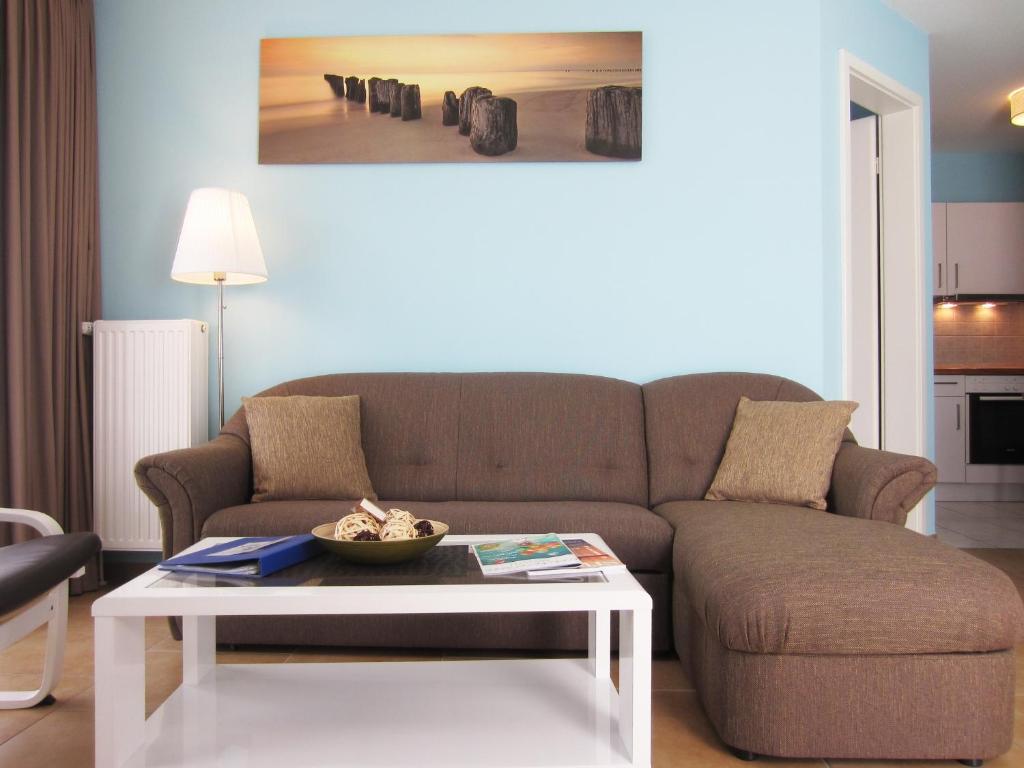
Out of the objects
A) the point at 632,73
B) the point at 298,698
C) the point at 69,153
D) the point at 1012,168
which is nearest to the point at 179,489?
the point at 298,698

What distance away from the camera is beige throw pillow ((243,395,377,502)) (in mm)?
2490

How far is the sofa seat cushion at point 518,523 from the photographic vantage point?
2.21 metres

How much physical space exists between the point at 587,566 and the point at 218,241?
2.00 meters

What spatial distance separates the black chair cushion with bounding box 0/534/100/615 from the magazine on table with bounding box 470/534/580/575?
37.9 inches

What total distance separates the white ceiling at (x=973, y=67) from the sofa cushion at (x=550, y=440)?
2541 millimetres

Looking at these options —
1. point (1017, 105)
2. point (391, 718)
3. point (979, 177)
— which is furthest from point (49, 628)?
point (979, 177)

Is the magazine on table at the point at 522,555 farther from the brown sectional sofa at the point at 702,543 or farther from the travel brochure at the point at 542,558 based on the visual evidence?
the brown sectional sofa at the point at 702,543

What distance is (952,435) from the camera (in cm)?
540

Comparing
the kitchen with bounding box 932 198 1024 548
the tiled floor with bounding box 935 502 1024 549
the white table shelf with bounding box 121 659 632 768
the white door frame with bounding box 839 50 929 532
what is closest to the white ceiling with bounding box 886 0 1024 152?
the white door frame with bounding box 839 50 929 532

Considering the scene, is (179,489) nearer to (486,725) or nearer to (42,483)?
(42,483)

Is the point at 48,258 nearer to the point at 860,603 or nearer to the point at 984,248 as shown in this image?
the point at 860,603

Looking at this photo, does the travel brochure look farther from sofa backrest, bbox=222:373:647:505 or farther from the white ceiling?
the white ceiling

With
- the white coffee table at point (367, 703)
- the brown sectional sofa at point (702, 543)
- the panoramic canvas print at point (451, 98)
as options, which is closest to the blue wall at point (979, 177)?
the panoramic canvas print at point (451, 98)

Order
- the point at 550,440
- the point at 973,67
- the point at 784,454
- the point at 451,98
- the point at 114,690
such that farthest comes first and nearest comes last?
the point at 973,67
the point at 451,98
the point at 550,440
the point at 784,454
the point at 114,690
